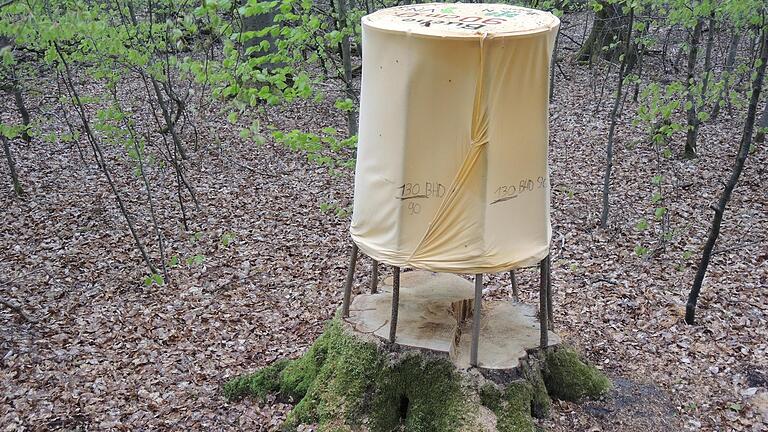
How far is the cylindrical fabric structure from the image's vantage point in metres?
4.48

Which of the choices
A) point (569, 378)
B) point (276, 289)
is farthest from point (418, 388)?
point (276, 289)

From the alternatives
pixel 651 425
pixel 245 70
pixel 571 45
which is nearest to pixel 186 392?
pixel 245 70

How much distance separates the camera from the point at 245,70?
7168 mm

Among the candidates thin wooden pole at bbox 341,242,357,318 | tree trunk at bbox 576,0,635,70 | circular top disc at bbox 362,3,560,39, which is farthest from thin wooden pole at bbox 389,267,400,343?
tree trunk at bbox 576,0,635,70

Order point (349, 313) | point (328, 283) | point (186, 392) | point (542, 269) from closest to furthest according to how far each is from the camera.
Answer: point (542, 269) → point (349, 313) → point (186, 392) → point (328, 283)

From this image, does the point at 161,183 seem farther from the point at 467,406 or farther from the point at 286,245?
the point at 467,406

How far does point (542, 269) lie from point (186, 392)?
148 inches

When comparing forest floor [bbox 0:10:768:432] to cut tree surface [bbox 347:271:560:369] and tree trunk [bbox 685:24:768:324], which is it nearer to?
tree trunk [bbox 685:24:768:324]

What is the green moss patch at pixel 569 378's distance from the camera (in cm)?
566

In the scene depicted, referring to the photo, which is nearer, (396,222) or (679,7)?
(396,222)

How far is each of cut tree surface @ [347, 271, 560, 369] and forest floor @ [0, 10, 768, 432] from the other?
768mm

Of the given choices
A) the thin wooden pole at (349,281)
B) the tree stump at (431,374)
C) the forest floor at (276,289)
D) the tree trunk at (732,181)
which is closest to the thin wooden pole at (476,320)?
the tree stump at (431,374)

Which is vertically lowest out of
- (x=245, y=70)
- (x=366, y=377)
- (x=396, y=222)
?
(x=366, y=377)

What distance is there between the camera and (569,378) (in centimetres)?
572
